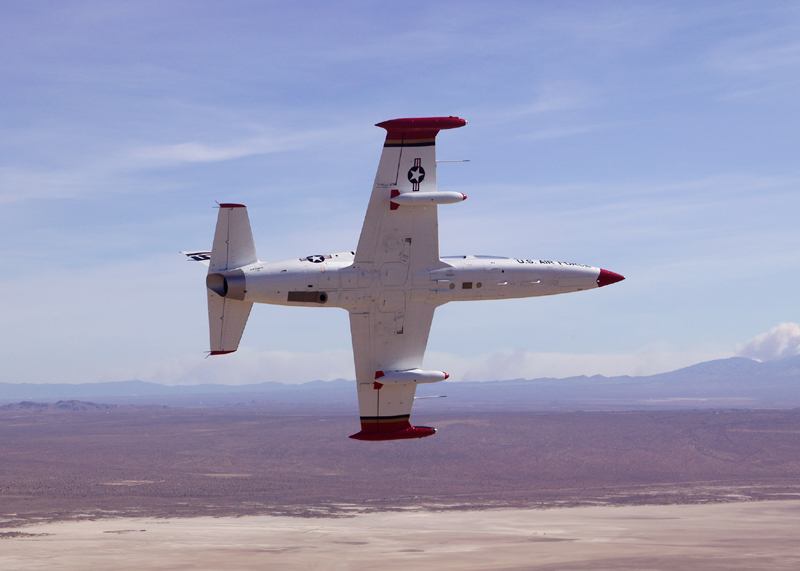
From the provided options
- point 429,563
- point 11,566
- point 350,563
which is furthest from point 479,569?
point 11,566

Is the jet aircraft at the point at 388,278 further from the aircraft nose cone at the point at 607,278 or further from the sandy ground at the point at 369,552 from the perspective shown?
the sandy ground at the point at 369,552

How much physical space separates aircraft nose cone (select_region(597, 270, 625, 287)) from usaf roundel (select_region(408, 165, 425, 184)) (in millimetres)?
14697

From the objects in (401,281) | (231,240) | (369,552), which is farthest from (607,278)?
(369,552)

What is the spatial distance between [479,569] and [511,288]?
13467 cm

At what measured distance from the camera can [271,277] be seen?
43.5 metres

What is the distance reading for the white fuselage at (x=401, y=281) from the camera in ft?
143

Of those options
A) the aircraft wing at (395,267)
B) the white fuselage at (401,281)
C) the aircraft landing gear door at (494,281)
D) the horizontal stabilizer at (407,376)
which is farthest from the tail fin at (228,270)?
the aircraft landing gear door at (494,281)

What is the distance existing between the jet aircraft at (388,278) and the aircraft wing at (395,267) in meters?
0.06

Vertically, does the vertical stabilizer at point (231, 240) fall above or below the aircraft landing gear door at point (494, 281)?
above

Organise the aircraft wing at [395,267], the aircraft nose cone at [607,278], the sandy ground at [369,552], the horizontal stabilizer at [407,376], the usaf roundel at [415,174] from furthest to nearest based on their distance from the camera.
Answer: the sandy ground at [369,552] < the aircraft nose cone at [607,278] < the horizontal stabilizer at [407,376] < the usaf roundel at [415,174] < the aircraft wing at [395,267]

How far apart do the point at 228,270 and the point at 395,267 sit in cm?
942

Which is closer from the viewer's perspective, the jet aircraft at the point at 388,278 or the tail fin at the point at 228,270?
the tail fin at the point at 228,270

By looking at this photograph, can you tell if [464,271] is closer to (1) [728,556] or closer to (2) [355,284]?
(2) [355,284]

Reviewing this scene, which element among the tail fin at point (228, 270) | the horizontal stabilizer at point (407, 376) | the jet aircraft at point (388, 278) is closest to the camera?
the tail fin at point (228, 270)
